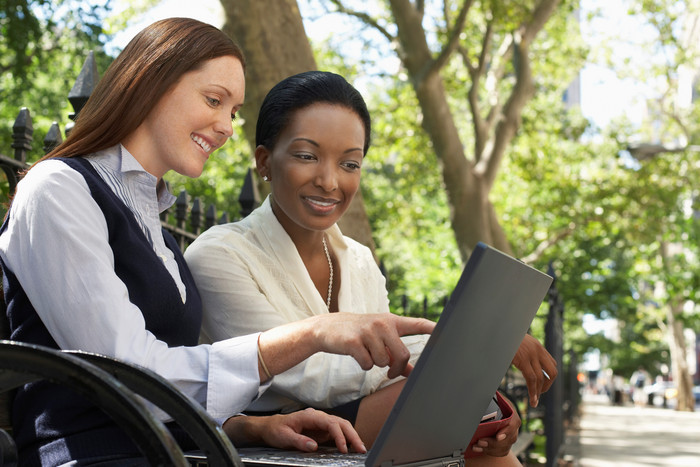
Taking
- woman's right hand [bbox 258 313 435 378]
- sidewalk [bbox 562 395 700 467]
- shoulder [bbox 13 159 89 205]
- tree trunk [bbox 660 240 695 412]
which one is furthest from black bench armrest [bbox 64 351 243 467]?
tree trunk [bbox 660 240 695 412]

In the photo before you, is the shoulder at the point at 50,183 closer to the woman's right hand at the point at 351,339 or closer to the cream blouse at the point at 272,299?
the woman's right hand at the point at 351,339

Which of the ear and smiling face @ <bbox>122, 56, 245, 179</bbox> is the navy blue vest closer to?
smiling face @ <bbox>122, 56, 245, 179</bbox>

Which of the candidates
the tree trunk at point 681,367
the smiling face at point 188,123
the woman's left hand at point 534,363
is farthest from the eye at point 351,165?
the tree trunk at point 681,367

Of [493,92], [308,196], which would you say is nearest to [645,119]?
[493,92]

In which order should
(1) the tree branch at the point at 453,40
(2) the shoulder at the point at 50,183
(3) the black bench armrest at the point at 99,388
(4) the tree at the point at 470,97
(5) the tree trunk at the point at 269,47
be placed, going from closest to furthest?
(3) the black bench armrest at the point at 99,388 → (2) the shoulder at the point at 50,183 → (5) the tree trunk at the point at 269,47 → (1) the tree branch at the point at 453,40 → (4) the tree at the point at 470,97

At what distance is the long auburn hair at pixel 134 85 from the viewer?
188 cm

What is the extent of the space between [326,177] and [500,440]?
2.93 feet

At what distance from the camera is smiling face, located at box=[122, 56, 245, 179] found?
192 centimetres

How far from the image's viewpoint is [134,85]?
188 centimetres

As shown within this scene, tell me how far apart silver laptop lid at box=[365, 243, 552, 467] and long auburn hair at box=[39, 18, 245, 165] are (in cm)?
93

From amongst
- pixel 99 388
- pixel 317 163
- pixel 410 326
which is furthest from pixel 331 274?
pixel 99 388

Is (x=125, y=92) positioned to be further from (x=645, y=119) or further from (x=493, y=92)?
(x=645, y=119)

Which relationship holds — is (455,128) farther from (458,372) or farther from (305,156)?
(458,372)

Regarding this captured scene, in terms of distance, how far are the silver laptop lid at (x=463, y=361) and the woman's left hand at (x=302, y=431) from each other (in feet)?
0.75
